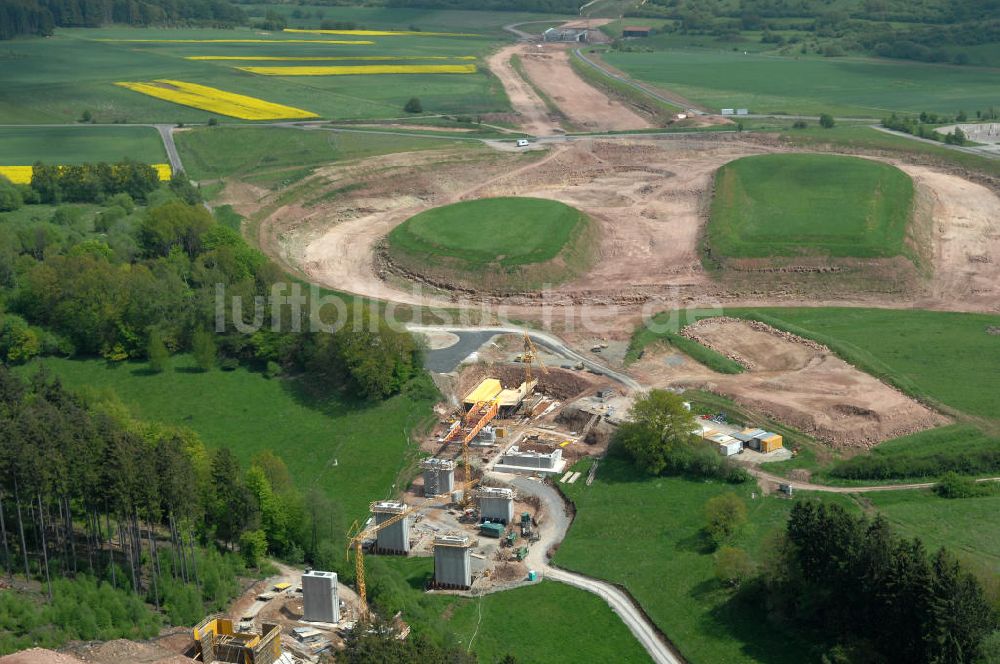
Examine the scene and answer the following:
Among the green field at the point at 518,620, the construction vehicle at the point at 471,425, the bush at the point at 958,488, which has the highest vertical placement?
the bush at the point at 958,488

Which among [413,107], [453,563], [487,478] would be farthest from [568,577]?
[413,107]

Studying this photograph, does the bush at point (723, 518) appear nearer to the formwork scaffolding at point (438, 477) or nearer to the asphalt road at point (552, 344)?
the formwork scaffolding at point (438, 477)

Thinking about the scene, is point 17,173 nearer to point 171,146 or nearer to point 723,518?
point 171,146

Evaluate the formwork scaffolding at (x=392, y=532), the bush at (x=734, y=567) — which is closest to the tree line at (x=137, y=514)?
the formwork scaffolding at (x=392, y=532)

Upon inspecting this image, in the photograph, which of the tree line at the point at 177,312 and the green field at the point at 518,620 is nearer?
the green field at the point at 518,620

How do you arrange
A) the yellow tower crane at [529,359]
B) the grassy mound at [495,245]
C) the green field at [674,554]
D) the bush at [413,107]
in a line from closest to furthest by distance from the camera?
the green field at [674,554]
the yellow tower crane at [529,359]
the grassy mound at [495,245]
the bush at [413,107]

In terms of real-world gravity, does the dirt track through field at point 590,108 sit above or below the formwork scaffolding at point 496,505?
above

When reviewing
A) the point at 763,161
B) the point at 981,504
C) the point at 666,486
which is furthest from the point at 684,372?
the point at 763,161
